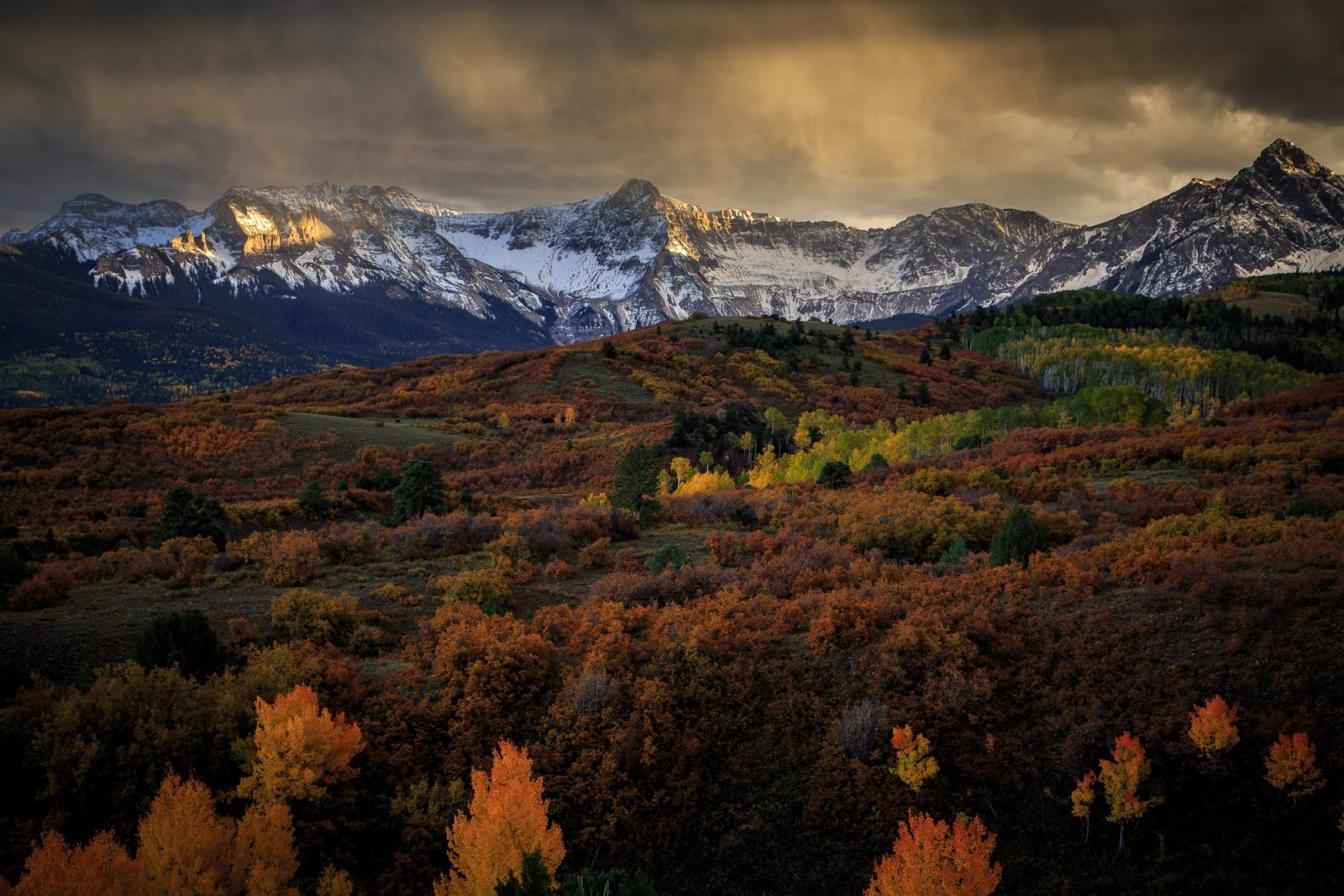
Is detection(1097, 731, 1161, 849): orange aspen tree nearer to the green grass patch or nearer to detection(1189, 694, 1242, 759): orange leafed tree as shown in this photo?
detection(1189, 694, 1242, 759): orange leafed tree

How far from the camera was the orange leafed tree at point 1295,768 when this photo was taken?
10133mm

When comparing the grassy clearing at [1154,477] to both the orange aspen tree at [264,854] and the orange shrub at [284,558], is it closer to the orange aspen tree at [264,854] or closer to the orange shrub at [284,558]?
the orange aspen tree at [264,854]

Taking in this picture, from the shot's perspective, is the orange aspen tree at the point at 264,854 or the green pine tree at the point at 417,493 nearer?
the orange aspen tree at the point at 264,854

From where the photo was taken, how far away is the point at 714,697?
1515cm

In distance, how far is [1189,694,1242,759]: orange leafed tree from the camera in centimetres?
1088

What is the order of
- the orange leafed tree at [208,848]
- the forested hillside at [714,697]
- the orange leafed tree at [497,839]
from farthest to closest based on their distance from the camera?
the forested hillside at [714,697], the orange leafed tree at [497,839], the orange leafed tree at [208,848]

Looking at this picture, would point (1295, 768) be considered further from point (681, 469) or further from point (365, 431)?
point (365, 431)

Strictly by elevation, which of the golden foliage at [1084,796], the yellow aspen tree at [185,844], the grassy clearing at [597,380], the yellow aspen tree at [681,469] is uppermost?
the grassy clearing at [597,380]

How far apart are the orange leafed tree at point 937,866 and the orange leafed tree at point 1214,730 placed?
4131 millimetres

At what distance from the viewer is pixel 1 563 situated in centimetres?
2214

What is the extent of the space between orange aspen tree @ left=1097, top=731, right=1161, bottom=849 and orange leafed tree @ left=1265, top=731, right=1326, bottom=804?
165 cm

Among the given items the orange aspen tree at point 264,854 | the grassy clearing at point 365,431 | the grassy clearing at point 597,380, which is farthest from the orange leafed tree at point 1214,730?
the grassy clearing at point 597,380

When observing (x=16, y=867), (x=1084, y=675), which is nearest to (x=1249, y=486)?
(x=1084, y=675)

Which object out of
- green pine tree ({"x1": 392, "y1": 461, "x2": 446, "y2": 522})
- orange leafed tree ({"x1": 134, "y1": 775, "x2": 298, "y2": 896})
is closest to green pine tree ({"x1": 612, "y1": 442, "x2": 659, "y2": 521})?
green pine tree ({"x1": 392, "y1": 461, "x2": 446, "y2": 522})
